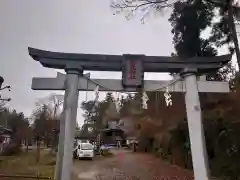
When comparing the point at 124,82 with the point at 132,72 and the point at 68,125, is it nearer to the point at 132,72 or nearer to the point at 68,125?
the point at 132,72

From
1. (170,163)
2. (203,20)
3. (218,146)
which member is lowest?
(170,163)

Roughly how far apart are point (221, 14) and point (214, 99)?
460cm

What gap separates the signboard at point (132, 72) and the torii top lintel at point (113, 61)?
52mm

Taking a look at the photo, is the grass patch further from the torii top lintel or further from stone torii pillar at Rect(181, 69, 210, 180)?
stone torii pillar at Rect(181, 69, 210, 180)

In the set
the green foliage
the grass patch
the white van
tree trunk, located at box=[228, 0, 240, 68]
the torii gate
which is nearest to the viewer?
the torii gate

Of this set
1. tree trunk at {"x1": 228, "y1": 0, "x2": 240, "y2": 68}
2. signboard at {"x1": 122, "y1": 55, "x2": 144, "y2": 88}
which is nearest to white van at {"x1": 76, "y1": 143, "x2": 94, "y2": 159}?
tree trunk at {"x1": 228, "y1": 0, "x2": 240, "y2": 68}

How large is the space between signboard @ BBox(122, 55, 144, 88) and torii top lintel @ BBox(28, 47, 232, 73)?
0.17 ft

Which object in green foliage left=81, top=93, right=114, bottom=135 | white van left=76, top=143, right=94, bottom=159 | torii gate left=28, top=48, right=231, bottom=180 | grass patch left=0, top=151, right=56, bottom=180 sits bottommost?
grass patch left=0, top=151, right=56, bottom=180

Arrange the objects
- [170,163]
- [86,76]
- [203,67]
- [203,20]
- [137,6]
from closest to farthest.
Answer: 1. [86,76]
2. [203,67]
3. [137,6]
4. [203,20]
5. [170,163]

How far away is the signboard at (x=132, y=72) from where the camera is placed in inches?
276

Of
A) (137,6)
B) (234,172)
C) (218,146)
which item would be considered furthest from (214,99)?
(137,6)

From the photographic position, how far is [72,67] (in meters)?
6.81

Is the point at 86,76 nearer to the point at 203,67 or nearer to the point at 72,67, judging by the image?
the point at 72,67

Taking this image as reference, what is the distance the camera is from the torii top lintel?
6891 millimetres
